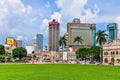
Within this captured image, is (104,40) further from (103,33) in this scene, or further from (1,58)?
(1,58)

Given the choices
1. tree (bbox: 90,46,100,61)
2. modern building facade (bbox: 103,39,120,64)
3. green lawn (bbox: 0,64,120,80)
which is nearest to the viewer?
green lawn (bbox: 0,64,120,80)

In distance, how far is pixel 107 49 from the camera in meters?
171

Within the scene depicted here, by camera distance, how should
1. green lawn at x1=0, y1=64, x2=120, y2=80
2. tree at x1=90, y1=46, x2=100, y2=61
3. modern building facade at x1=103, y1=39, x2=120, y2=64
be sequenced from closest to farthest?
green lawn at x1=0, y1=64, x2=120, y2=80
modern building facade at x1=103, y1=39, x2=120, y2=64
tree at x1=90, y1=46, x2=100, y2=61

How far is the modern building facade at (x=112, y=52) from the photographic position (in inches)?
6280

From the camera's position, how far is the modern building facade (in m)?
160

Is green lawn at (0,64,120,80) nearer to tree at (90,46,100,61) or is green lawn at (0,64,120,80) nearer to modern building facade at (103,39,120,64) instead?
modern building facade at (103,39,120,64)

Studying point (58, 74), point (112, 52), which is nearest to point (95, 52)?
point (112, 52)

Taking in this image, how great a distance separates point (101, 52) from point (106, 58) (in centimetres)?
1035

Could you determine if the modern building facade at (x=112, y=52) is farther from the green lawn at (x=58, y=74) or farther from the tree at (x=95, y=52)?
the green lawn at (x=58, y=74)

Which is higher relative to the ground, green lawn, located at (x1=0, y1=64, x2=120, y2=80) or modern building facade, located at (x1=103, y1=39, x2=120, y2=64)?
modern building facade, located at (x1=103, y1=39, x2=120, y2=64)

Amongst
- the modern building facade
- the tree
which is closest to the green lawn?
the modern building facade

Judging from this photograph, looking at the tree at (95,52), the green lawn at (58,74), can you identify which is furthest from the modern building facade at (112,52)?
the green lawn at (58,74)

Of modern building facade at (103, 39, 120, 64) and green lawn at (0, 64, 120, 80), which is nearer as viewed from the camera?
green lawn at (0, 64, 120, 80)

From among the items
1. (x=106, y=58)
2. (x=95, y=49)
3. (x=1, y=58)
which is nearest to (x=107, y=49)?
(x=106, y=58)
